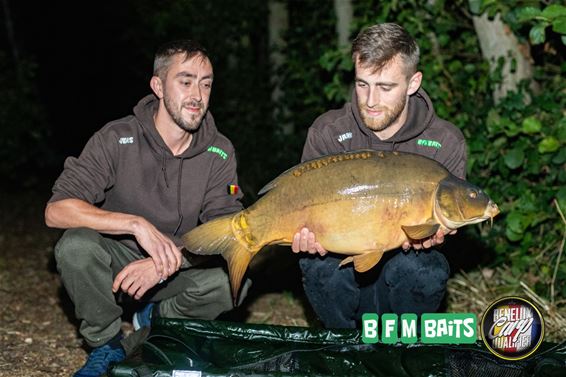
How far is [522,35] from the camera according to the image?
3441 mm

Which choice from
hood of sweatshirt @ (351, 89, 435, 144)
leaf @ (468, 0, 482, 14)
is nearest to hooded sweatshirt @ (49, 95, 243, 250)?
hood of sweatshirt @ (351, 89, 435, 144)

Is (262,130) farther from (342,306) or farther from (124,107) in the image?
(124,107)

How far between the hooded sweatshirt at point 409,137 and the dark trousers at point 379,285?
0.33m

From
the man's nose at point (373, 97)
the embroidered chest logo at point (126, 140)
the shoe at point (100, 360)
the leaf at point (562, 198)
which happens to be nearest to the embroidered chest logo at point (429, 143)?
the man's nose at point (373, 97)

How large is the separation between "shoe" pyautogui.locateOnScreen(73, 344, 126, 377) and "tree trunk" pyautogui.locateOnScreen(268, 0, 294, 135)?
3.65m

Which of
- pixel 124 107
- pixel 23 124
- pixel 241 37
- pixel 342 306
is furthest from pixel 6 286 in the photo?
pixel 124 107

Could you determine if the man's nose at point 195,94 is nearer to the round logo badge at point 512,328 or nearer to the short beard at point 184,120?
the short beard at point 184,120

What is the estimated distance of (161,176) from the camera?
2658 mm

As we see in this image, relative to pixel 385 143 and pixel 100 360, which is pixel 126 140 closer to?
pixel 100 360

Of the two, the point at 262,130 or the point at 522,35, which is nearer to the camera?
the point at 522,35

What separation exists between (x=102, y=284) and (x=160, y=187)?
40 centimetres

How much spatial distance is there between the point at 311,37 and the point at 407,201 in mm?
3617

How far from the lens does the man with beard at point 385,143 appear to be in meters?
2.45

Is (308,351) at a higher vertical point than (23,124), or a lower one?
higher
